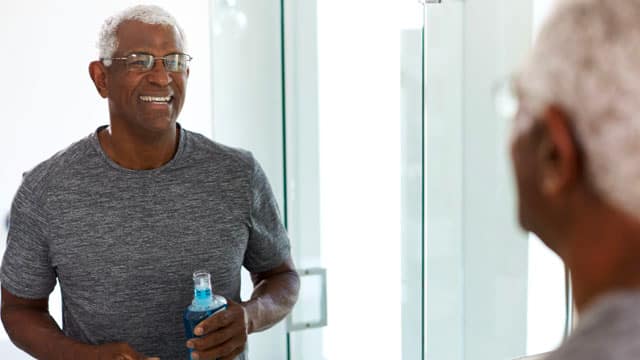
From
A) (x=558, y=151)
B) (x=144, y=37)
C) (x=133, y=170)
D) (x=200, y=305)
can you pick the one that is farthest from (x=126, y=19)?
(x=558, y=151)

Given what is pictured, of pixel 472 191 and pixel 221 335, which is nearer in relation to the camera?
A: pixel 221 335

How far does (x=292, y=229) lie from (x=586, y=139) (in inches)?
48.9

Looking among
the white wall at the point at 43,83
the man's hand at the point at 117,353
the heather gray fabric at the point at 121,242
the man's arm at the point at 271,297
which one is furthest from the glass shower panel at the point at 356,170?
the white wall at the point at 43,83

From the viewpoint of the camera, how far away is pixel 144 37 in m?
1.24

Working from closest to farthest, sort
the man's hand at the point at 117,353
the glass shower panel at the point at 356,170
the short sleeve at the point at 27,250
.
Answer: the man's hand at the point at 117,353 < the short sleeve at the point at 27,250 < the glass shower panel at the point at 356,170

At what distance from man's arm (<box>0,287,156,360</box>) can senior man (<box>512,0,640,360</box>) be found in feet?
2.49

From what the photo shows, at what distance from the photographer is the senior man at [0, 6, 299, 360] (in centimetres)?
121

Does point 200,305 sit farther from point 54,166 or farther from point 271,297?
point 54,166

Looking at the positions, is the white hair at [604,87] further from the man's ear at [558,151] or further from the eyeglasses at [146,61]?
the eyeglasses at [146,61]

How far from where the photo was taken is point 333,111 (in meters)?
1.70

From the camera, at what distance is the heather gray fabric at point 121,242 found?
1.21m

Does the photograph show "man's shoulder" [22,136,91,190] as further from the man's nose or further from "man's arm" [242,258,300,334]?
"man's arm" [242,258,300,334]

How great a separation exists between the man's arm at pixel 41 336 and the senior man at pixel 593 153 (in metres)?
0.76

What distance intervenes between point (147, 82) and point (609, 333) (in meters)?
0.93
